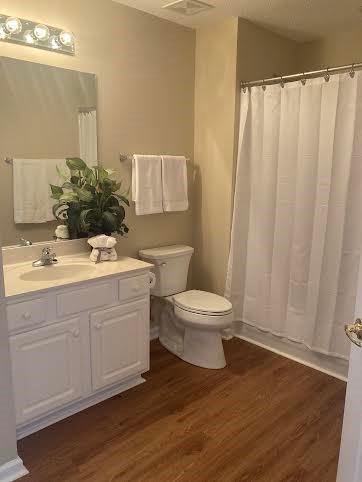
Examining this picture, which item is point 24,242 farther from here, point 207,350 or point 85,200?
point 207,350

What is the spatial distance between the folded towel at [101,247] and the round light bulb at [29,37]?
45.7 inches

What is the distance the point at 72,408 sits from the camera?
6.97ft

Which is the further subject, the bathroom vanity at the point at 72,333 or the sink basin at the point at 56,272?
the sink basin at the point at 56,272

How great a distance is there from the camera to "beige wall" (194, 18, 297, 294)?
2.77 m

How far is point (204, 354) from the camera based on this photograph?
262 centimetres

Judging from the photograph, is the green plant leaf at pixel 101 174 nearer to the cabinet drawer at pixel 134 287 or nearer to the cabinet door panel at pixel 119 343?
the cabinet drawer at pixel 134 287

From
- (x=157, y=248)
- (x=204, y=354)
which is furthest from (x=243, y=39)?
(x=204, y=354)

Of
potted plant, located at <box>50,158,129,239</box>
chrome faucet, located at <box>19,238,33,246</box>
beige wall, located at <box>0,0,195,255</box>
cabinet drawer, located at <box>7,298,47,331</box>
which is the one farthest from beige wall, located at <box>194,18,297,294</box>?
cabinet drawer, located at <box>7,298,47,331</box>

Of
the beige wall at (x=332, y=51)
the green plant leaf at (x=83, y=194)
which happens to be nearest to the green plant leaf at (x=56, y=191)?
the green plant leaf at (x=83, y=194)

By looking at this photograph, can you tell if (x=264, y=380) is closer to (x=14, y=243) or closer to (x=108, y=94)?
(x=14, y=243)

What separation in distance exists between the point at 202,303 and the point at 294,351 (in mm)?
806

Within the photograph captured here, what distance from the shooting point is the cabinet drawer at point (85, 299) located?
1.93 m

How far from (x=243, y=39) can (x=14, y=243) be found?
2106 millimetres

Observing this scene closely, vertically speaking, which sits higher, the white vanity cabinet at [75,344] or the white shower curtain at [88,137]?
the white shower curtain at [88,137]
